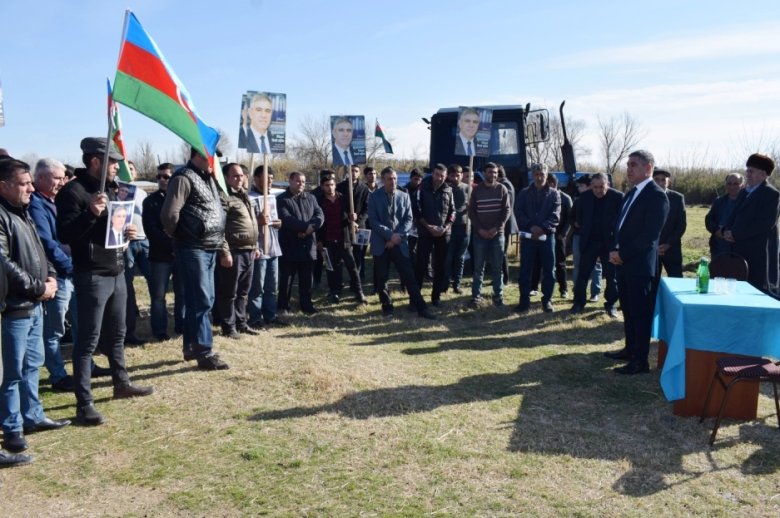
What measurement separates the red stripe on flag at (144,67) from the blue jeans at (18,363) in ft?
5.99

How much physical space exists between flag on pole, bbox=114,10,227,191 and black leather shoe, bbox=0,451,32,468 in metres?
2.48

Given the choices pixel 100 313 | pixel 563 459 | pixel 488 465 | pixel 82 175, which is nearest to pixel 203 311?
pixel 100 313

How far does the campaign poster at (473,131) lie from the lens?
9750 millimetres

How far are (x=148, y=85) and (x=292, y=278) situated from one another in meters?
4.08

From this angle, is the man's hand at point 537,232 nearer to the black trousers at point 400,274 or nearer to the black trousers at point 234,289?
the black trousers at point 400,274

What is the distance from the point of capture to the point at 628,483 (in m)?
3.78

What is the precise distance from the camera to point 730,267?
6.22 meters

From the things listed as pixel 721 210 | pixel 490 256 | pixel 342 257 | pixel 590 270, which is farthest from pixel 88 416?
pixel 721 210

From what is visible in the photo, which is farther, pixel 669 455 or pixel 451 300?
pixel 451 300

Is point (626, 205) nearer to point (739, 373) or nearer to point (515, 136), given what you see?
point (739, 373)

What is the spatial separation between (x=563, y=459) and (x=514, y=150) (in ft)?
27.1

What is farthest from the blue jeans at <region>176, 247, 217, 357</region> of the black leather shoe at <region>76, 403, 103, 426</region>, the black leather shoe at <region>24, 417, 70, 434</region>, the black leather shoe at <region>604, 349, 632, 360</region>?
the black leather shoe at <region>604, 349, 632, 360</region>

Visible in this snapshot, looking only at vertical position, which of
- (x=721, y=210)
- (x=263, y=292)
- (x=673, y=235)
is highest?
(x=721, y=210)

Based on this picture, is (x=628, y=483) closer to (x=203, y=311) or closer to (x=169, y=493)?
(x=169, y=493)
